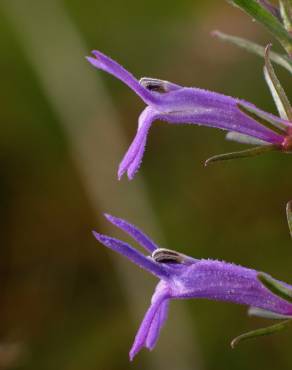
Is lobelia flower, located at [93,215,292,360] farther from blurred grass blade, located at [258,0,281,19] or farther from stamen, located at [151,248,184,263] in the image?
blurred grass blade, located at [258,0,281,19]

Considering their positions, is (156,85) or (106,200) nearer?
(156,85)

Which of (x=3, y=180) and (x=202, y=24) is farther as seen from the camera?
(x=202, y=24)

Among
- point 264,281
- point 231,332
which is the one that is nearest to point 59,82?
point 231,332

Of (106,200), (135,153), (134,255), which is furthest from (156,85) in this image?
(106,200)

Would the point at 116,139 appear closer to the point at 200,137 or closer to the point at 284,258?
the point at 200,137

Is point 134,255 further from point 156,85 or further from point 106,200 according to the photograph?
point 106,200

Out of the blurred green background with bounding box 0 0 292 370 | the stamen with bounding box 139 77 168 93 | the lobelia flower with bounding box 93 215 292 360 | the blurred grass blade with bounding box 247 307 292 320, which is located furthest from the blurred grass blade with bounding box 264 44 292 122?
the blurred green background with bounding box 0 0 292 370
